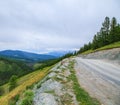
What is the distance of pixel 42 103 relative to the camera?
16.1 m

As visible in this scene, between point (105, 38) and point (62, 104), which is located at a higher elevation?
point (105, 38)

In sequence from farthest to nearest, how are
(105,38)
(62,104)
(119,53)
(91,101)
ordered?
1. (105,38)
2. (119,53)
3. (91,101)
4. (62,104)

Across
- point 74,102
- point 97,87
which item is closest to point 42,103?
point 74,102

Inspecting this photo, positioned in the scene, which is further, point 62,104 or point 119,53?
point 119,53

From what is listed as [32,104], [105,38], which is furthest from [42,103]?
[105,38]

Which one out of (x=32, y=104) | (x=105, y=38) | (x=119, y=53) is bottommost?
(x=32, y=104)

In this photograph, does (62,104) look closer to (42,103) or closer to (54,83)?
(42,103)

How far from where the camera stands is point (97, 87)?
76.0 ft

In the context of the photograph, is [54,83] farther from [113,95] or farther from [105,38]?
[105,38]

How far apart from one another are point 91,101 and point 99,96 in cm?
212

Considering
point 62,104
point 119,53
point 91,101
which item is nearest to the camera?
point 62,104

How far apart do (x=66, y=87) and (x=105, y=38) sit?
302 feet

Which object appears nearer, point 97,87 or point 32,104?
point 32,104

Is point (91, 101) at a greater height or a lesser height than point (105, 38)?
lesser
